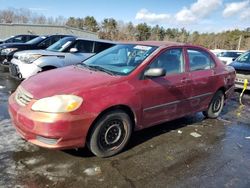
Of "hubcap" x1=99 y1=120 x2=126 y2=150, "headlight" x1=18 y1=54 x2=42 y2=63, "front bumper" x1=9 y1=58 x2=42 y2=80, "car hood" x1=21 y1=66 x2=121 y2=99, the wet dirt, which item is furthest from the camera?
"headlight" x1=18 y1=54 x2=42 y2=63

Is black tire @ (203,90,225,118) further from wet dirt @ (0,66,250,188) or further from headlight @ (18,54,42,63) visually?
headlight @ (18,54,42,63)

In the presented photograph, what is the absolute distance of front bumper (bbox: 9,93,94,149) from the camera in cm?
364

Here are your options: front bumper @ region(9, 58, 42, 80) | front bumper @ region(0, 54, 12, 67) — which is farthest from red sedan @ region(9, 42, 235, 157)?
front bumper @ region(0, 54, 12, 67)

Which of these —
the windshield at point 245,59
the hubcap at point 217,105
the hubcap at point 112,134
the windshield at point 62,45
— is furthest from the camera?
the windshield at point 245,59

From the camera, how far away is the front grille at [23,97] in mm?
3942

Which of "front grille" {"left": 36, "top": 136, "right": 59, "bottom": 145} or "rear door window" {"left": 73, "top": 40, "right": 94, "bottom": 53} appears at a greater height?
"rear door window" {"left": 73, "top": 40, "right": 94, "bottom": 53}

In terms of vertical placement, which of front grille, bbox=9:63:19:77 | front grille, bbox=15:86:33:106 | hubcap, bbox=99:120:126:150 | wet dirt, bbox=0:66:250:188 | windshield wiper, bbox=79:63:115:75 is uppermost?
windshield wiper, bbox=79:63:115:75

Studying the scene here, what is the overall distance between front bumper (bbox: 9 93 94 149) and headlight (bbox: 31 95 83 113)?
0.06m

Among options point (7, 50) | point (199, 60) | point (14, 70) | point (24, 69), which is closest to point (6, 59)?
point (7, 50)

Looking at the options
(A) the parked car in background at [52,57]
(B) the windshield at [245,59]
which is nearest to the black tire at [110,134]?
(A) the parked car in background at [52,57]

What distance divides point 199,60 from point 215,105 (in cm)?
127

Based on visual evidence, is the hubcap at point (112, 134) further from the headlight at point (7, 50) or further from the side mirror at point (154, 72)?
the headlight at point (7, 50)

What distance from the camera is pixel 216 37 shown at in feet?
196

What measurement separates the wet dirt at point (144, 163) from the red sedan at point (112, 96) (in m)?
0.31
